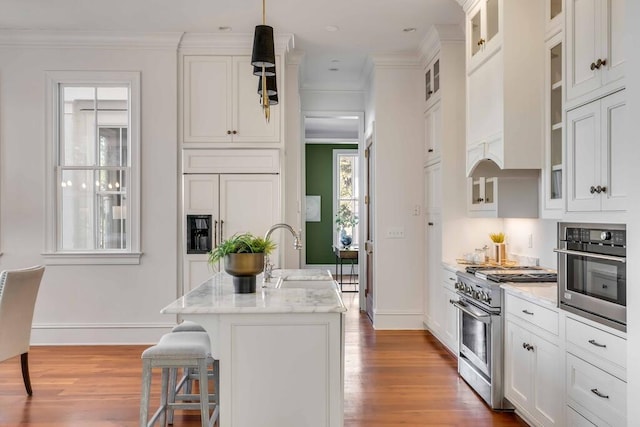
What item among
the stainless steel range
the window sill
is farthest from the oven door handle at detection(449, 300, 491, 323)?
the window sill

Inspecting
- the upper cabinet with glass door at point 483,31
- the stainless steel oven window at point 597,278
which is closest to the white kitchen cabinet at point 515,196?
the upper cabinet with glass door at point 483,31

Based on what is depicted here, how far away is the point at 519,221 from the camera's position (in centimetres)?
427

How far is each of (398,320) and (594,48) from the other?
3.80 meters

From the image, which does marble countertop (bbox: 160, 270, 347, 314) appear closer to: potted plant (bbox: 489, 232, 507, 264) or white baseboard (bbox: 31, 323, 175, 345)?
potted plant (bbox: 489, 232, 507, 264)

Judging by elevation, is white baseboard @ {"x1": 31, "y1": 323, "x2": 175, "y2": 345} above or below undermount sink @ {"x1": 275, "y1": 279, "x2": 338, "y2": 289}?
below

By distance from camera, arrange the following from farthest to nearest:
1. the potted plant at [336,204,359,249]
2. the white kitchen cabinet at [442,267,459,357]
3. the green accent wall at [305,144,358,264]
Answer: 1. the green accent wall at [305,144,358,264]
2. the potted plant at [336,204,359,249]
3. the white kitchen cabinet at [442,267,459,357]

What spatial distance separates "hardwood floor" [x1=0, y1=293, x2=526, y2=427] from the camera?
10.4ft

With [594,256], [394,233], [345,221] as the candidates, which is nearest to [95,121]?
[394,233]

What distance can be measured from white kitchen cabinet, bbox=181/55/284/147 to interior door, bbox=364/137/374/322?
1.70 m

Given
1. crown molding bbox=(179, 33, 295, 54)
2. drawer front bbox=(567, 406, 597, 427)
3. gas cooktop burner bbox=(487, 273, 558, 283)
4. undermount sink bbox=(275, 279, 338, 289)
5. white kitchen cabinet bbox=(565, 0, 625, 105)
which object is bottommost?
drawer front bbox=(567, 406, 597, 427)

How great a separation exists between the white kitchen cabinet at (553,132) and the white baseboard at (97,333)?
3.77m

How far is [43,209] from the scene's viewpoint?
4984mm

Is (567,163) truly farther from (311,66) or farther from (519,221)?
(311,66)

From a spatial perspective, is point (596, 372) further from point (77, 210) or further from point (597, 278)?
point (77, 210)
